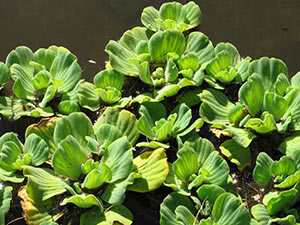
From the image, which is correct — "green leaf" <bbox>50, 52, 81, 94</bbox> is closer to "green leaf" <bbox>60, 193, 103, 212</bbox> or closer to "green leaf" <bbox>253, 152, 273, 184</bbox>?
"green leaf" <bbox>60, 193, 103, 212</bbox>

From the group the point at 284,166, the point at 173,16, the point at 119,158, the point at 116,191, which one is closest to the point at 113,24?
the point at 173,16

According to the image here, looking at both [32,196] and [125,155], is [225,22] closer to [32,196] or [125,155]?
[125,155]

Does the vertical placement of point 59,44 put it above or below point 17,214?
above

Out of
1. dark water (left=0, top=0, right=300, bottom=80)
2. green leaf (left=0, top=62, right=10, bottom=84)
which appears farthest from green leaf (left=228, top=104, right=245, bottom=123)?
green leaf (left=0, top=62, right=10, bottom=84)

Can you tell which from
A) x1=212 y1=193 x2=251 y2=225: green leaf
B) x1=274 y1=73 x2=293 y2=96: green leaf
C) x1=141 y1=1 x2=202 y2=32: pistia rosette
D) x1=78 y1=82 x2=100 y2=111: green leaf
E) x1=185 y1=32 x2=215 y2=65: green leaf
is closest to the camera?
x1=212 y1=193 x2=251 y2=225: green leaf

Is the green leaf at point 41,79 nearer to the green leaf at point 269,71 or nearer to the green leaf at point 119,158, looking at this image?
the green leaf at point 119,158

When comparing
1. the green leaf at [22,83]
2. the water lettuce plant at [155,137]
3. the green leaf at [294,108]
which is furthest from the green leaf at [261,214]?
the green leaf at [22,83]

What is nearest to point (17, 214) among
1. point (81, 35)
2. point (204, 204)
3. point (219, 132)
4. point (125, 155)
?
point (125, 155)

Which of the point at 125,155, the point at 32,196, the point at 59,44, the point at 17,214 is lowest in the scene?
the point at 17,214
